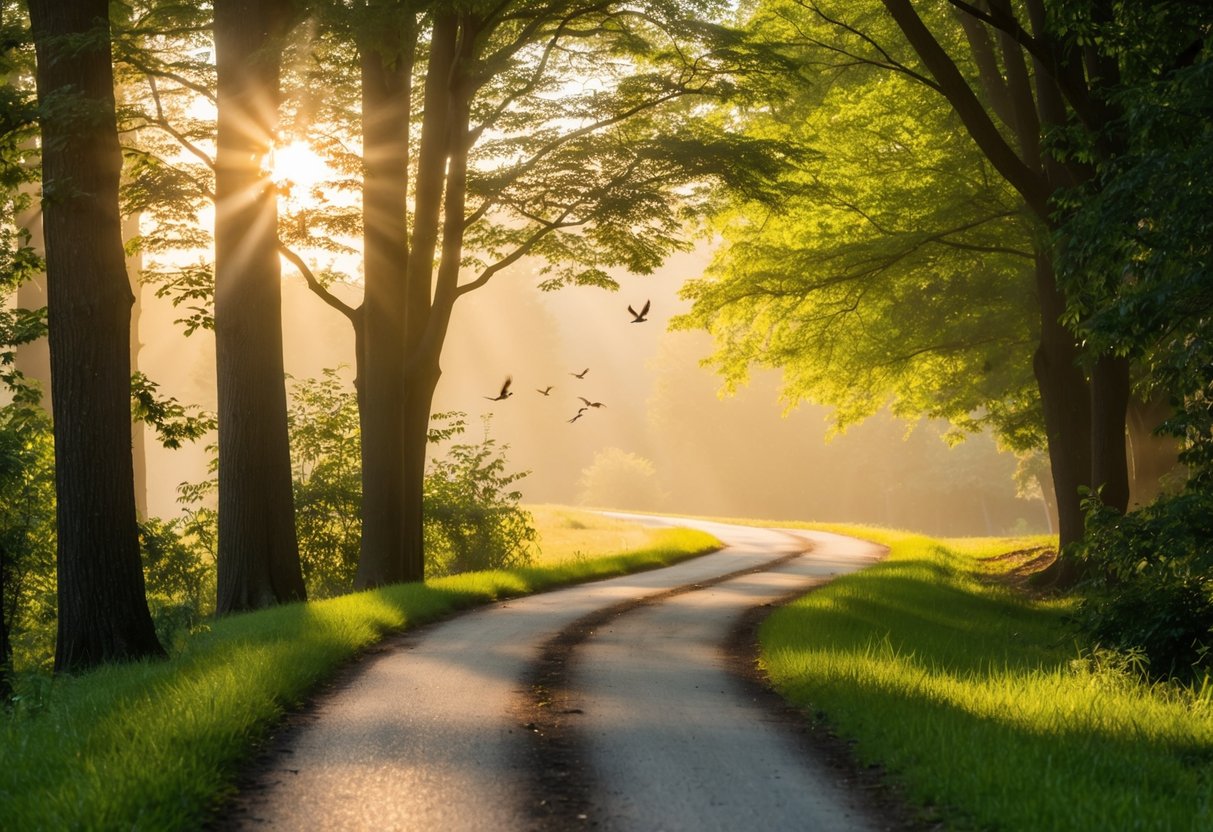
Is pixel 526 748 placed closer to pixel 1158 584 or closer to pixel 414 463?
pixel 1158 584

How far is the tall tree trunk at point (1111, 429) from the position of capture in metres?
16.6

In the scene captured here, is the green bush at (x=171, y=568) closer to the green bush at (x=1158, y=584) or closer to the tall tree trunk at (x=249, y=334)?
the tall tree trunk at (x=249, y=334)

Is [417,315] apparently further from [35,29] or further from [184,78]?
[35,29]

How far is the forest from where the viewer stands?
11.1 meters

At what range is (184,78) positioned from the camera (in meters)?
17.9

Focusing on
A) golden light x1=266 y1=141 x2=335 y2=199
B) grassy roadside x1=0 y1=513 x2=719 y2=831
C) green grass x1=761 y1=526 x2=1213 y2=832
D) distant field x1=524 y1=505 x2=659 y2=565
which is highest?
golden light x1=266 y1=141 x2=335 y2=199

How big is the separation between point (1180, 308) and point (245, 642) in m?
8.70

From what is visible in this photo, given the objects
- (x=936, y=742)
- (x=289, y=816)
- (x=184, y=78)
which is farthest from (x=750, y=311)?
(x=289, y=816)

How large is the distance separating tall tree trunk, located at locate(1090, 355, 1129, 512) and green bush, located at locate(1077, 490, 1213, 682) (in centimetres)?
531

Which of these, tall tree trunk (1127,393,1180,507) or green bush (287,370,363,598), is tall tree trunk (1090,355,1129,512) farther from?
green bush (287,370,363,598)

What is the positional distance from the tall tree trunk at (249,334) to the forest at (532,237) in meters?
0.05

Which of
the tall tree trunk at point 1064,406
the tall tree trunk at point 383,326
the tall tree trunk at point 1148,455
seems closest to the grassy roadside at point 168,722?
the tall tree trunk at point 383,326

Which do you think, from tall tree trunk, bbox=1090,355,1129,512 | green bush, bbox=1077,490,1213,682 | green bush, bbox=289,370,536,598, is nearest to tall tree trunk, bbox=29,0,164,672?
green bush, bbox=1077,490,1213,682

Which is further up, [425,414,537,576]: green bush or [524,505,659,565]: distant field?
[425,414,537,576]: green bush
